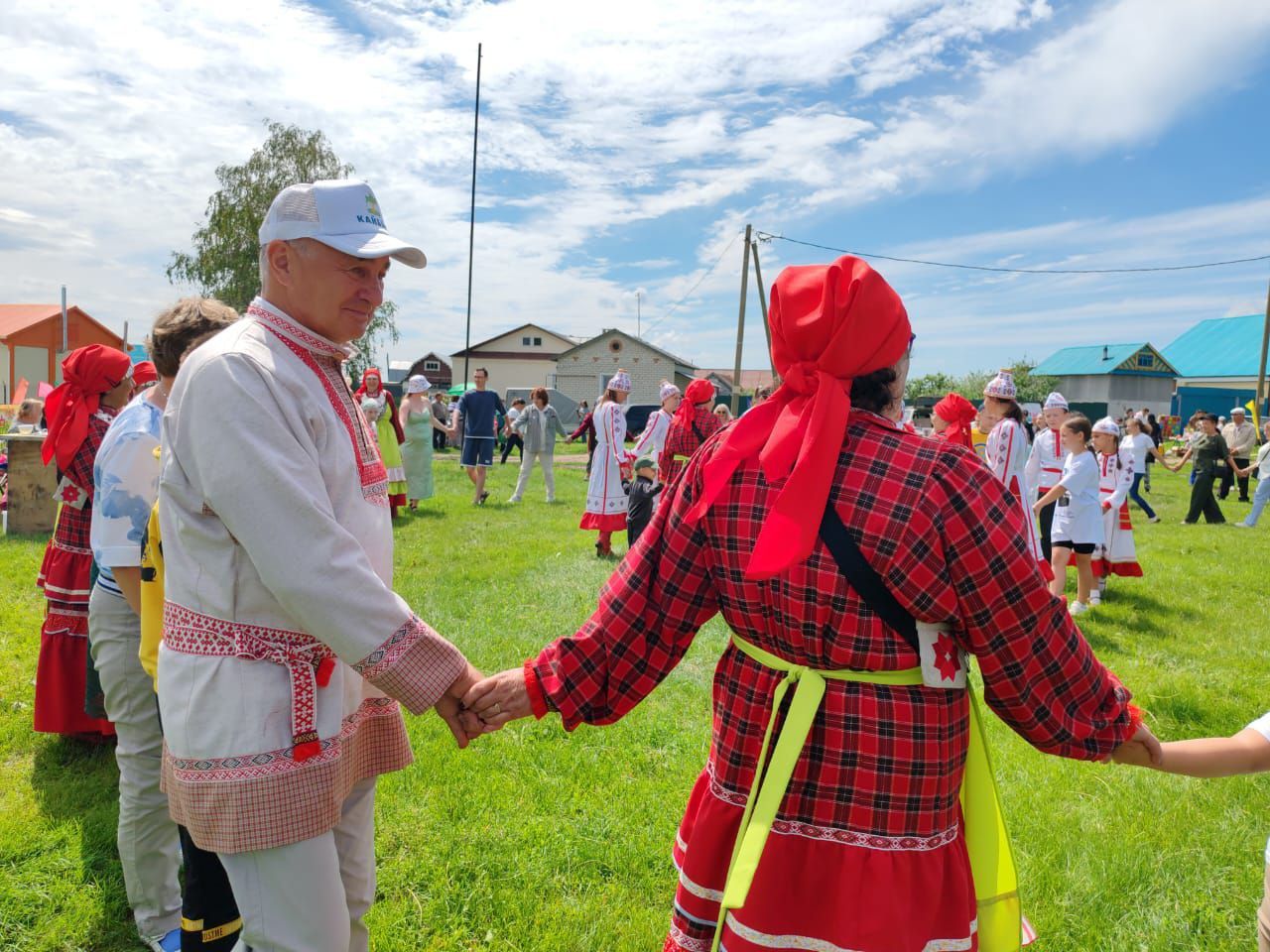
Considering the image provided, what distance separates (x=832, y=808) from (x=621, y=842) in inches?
82.5

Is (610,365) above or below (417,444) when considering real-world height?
above

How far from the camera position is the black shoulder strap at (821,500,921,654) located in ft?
5.38

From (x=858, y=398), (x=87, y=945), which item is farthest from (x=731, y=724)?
(x=87, y=945)

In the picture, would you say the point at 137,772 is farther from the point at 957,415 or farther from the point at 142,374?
the point at 957,415

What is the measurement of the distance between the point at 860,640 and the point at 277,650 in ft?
4.03

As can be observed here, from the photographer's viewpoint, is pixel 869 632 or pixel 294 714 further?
pixel 294 714

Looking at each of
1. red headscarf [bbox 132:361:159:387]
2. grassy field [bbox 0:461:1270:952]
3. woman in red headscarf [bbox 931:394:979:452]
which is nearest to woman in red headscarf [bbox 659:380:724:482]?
woman in red headscarf [bbox 931:394:979:452]

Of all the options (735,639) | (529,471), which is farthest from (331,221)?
(529,471)

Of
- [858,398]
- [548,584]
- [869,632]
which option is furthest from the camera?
[548,584]

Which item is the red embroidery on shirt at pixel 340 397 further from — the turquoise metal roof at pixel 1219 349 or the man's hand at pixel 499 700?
the turquoise metal roof at pixel 1219 349

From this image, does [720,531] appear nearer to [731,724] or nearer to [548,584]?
[731,724]

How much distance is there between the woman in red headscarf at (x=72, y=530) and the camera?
363 centimetres

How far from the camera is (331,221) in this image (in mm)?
1981

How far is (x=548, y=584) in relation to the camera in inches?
322
